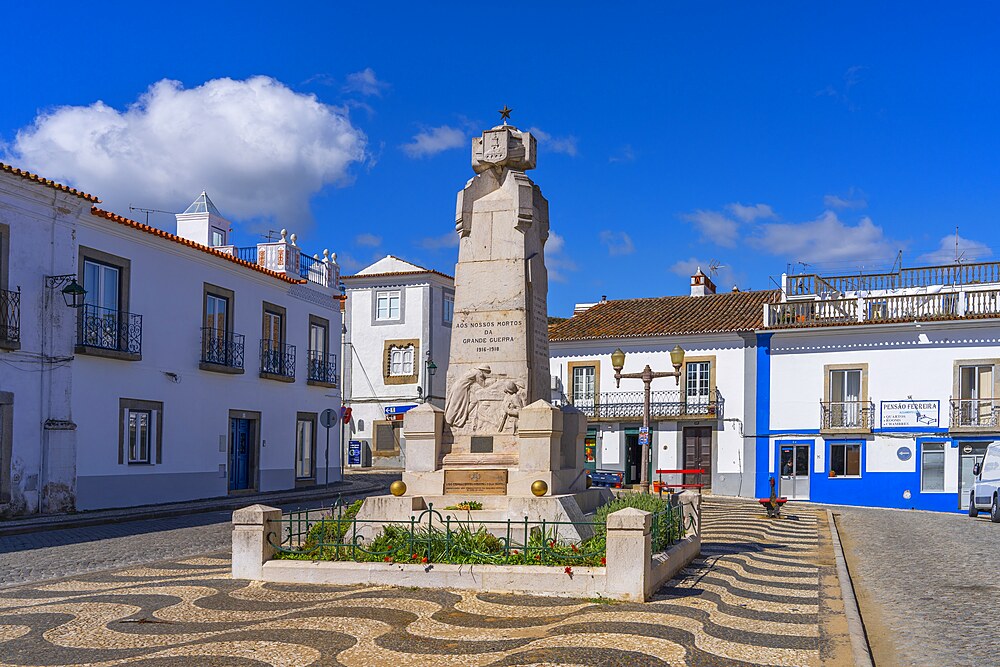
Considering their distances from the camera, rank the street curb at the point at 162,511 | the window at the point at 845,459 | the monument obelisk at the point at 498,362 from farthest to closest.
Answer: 1. the window at the point at 845,459
2. the street curb at the point at 162,511
3. the monument obelisk at the point at 498,362

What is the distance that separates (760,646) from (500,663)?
2057 millimetres

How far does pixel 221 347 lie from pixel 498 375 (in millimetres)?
15721

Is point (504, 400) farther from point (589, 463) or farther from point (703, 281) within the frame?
point (703, 281)

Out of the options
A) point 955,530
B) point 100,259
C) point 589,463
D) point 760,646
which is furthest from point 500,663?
point 589,463

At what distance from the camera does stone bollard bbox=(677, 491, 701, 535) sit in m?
12.9

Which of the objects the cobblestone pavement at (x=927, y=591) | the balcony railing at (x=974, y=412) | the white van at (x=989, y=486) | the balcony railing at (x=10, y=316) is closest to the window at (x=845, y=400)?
the balcony railing at (x=974, y=412)

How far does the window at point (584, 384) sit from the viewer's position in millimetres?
36812

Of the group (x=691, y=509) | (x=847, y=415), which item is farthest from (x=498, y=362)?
(x=847, y=415)

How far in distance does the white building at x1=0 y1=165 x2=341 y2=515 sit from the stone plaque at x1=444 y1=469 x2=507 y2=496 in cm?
1159

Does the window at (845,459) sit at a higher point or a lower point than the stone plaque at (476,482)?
lower

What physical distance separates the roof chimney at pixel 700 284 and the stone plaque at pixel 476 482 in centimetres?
3185

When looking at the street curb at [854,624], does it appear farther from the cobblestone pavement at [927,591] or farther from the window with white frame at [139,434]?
the window with white frame at [139,434]

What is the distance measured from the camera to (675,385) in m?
35.6

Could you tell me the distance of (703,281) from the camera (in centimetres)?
4228
